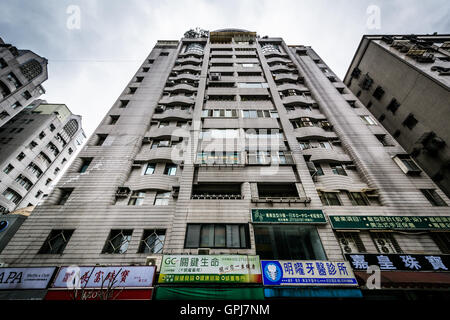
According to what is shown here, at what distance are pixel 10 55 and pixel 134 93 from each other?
32.5m

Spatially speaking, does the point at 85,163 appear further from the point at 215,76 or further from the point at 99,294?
the point at 215,76

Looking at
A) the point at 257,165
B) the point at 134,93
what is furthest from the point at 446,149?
the point at 134,93

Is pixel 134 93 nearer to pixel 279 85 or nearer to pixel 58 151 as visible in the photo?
pixel 279 85

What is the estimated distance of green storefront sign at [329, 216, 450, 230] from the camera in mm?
11898

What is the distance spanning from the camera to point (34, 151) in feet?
118

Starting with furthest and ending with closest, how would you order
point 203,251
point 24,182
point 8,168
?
point 24,182
point 8,168
point 203,251

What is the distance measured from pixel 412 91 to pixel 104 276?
33.8 m

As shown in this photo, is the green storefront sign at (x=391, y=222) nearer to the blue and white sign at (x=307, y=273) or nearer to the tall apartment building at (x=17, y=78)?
the blue and white sign at (x=307, y=273)

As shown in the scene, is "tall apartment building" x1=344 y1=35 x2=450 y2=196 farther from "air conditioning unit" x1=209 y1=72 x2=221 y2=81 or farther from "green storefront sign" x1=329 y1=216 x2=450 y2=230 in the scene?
→ "air conditioning unit" x1=209 y1=72 x2=221 y2=81

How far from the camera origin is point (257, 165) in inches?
611

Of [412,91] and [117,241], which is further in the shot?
[412,91]

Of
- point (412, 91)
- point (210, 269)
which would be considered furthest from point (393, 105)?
point (210, 269)

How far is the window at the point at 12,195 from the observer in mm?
30072

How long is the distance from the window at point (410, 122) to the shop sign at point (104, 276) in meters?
29.9
